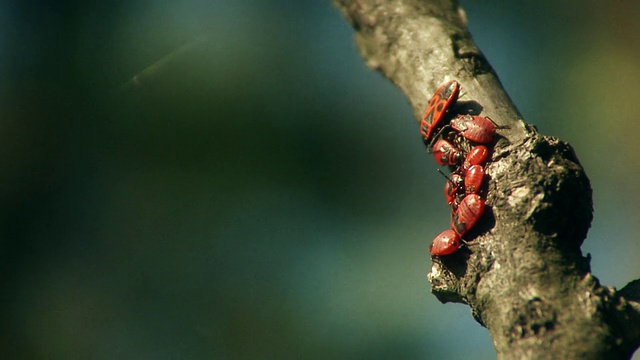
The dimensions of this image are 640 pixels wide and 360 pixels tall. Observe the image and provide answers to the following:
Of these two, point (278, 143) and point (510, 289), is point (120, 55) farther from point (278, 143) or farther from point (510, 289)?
point (510, 289)

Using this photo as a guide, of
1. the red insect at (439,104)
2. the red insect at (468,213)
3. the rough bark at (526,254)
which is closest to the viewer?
the rough bark at (526,254)

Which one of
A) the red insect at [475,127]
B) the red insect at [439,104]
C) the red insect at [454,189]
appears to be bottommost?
the red insect at [454,189]

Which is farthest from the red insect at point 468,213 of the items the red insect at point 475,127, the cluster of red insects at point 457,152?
the red insect at point 475,127

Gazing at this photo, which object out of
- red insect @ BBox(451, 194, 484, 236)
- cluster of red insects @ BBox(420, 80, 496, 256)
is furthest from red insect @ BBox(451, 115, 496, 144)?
red insect @ BBox(451, 194, 484, 236)

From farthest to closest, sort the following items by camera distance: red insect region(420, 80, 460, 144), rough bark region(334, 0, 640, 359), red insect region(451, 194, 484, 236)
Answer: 1. red insect region(420, 80, 460, 144)
2. red insect region(451, 194, 484, 236)
3. rough bark region(334, 0, 640, 359)

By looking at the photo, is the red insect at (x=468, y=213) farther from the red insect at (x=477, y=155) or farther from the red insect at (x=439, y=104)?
the red insect at (x=439, y=104)

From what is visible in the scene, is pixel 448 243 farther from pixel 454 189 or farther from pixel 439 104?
pixel 439 104

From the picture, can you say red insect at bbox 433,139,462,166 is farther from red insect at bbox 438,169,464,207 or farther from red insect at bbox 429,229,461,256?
red insect at bbox 429,229,461,256

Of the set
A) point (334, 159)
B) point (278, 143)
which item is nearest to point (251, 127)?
point (278, 143)
